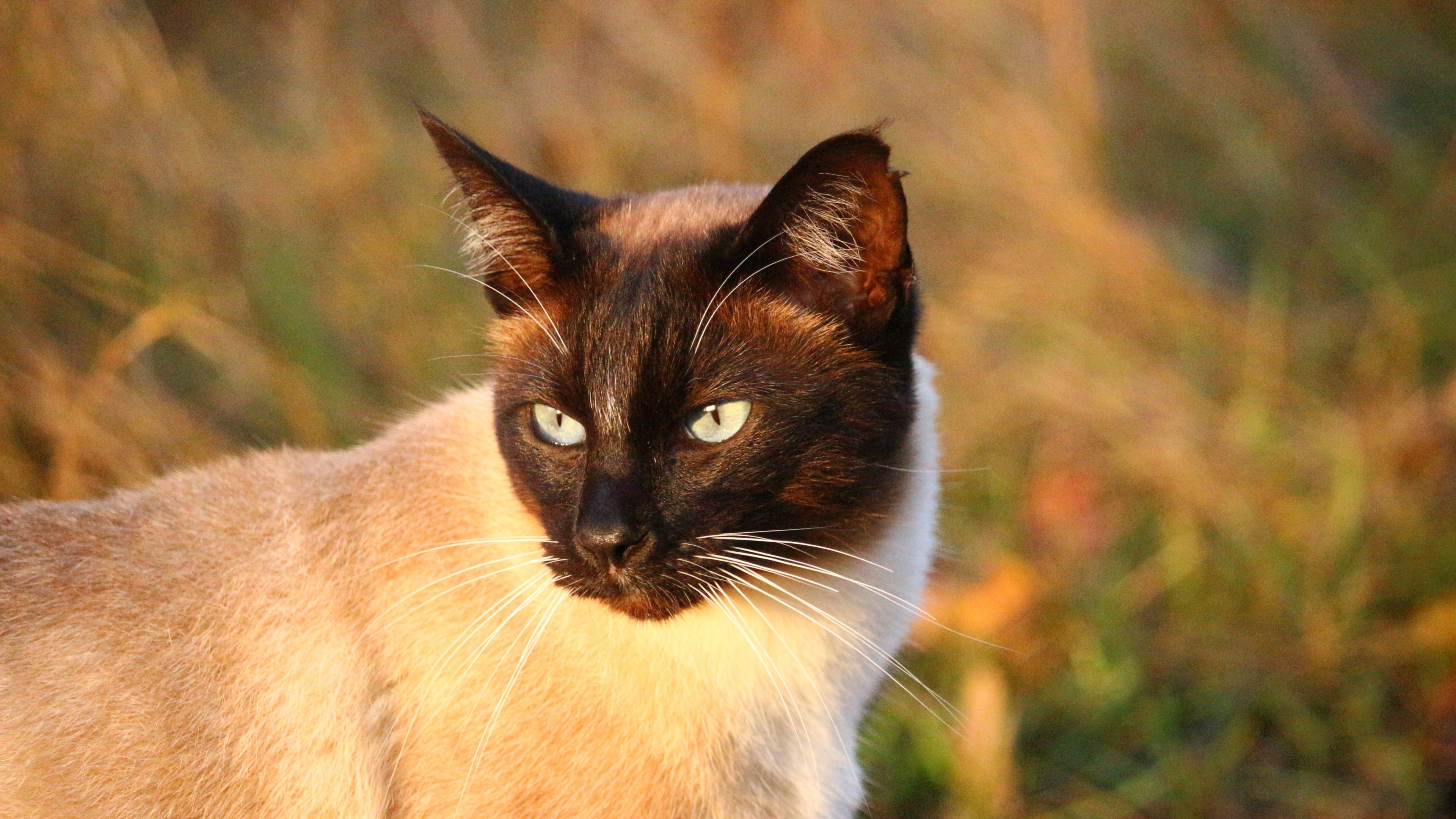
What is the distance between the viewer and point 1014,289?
197 inches

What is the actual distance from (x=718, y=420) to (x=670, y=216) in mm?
482

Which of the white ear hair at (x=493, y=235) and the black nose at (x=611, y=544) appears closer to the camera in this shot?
the black nose at (x=611, y=544)

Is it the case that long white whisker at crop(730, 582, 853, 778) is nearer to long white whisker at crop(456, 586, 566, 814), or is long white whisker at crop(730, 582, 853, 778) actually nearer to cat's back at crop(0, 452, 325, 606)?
long white whisker at crop(456, 586, 566, 814)

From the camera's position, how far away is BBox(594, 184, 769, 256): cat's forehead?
2.09 m

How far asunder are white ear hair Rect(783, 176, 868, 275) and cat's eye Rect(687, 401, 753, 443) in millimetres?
275

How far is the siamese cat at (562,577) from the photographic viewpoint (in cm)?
188

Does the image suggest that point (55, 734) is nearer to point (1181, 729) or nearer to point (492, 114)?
point (1181, 729)

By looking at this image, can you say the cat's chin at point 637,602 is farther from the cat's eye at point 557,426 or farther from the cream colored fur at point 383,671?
the cat's eye at point 557,426

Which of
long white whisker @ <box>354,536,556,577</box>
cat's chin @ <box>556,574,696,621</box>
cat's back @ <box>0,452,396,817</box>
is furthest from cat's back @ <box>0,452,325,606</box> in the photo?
cat's chin @ <box>556,574,696,621</box>

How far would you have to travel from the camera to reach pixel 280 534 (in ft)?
6.89

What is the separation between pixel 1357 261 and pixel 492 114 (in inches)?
142

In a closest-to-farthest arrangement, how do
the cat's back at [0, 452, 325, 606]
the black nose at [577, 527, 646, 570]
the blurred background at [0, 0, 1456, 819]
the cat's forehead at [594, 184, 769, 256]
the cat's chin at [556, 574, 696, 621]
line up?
the black nose at [577, 527, 646, 570] → the cat's chin at [556, 574, 696, 621] → the cat's back at [0, 452, 325, 606] → the cat's forehead at [594, 184, 769, 256] → the blurred background at [0, 0, 1456, 819]

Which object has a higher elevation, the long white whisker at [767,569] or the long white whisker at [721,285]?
the long white whisker at [721,285]

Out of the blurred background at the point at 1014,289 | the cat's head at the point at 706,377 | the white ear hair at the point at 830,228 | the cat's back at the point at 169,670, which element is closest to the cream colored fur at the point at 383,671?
the cat's back at the point at 169,670
